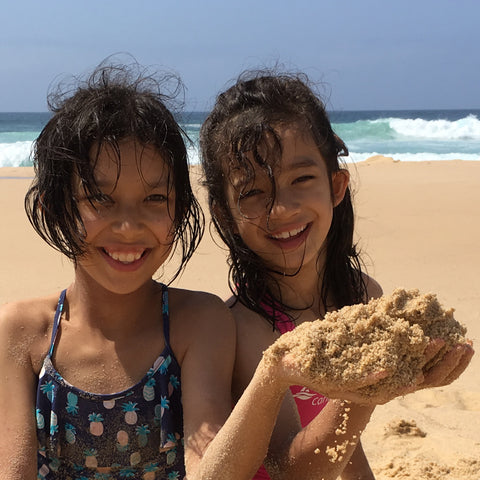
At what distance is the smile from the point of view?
1853 millimetres

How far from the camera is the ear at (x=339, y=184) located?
227 centimetres

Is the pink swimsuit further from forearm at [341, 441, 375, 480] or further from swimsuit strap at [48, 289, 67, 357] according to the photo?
swimsuit strap at [48, 289, 67, 357]

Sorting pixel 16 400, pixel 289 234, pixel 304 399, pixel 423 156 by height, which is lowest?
pixel 423 156

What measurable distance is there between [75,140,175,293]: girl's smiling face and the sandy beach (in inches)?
60.5

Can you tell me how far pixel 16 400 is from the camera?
1826 mm

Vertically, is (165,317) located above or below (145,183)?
below

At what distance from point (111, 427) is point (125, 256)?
1.73 ft

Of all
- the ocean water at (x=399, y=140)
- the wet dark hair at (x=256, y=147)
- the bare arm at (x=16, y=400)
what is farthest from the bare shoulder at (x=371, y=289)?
the ocean water at (x=399, y=140)

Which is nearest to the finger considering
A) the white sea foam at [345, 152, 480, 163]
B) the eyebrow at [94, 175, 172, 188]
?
the eyebrow at [94, 175, 172, 188]

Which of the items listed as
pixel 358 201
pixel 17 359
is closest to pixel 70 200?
pixel 17 359

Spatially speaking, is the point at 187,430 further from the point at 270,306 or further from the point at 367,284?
the point at 367,284

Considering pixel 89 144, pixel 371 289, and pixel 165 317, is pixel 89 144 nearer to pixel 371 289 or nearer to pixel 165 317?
pixel 165 317

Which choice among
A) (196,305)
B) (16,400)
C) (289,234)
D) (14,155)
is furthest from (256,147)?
(14,155)

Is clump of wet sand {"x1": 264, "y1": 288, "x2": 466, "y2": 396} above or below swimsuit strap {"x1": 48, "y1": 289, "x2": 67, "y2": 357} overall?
above
